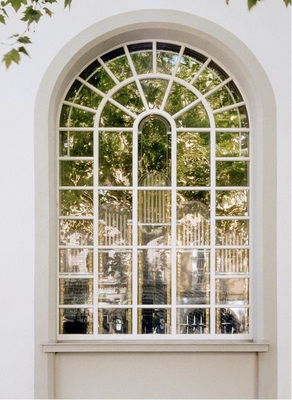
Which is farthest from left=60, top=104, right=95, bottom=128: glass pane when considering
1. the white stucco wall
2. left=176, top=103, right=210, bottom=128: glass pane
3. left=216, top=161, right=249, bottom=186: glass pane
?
left=216, top=161, right=249, bottom=186: glass pane

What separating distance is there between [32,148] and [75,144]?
1.80ft

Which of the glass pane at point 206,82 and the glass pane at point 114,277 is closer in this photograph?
the glass pane at point 114,277

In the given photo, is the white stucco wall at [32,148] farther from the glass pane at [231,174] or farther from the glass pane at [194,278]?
the glass pane at [194,278]

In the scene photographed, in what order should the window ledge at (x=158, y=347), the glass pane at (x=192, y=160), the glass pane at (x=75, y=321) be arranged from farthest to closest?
the glass pane at (x=192, y=160)
the glass pane at (x=75, y=321)
the window ledge at (x=158, y=347)

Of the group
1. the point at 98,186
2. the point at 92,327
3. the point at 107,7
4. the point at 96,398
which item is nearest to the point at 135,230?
the point at 98,186

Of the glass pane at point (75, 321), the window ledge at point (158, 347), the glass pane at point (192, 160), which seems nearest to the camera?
the window ledge at point (158, 347)

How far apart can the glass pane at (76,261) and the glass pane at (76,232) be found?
0.28 feet

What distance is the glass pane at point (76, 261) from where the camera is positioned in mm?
7348

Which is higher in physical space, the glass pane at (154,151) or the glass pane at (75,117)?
the glass pane at (75,117)

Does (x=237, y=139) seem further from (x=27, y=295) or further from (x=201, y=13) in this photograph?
(x=27, y=295)

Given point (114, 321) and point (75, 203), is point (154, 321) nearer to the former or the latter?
point (114, 321)

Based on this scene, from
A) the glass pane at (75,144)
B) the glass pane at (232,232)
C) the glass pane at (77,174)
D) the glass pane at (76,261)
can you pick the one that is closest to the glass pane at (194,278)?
the glass pane at (232,232)

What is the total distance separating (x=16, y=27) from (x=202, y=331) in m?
3.73

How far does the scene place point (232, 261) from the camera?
290 inches
